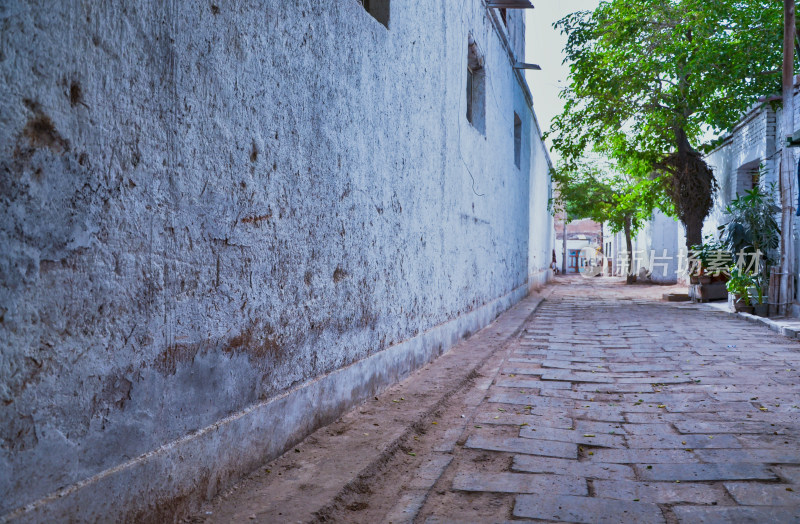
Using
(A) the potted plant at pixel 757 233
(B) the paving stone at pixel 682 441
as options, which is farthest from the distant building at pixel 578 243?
(B) the paving stone at pixel 682 441

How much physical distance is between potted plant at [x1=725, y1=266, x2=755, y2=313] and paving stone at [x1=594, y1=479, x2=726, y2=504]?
27.2ft

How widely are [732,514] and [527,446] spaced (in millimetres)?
1147

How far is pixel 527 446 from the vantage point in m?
3.54

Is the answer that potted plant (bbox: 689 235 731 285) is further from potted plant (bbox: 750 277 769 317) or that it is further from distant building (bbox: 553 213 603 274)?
distant building (bbox: 553 213 603 274)

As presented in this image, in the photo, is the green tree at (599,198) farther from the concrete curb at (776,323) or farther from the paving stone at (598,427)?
the paving stone at (598,427)

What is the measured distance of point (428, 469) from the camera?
3.19 m

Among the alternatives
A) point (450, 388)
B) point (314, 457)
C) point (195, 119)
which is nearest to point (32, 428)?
point (195, 119)

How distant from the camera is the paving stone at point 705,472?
9.88 feet

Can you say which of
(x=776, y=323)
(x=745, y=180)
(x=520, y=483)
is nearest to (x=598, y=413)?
(x=520, y=483)

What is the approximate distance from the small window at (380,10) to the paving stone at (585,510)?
138 inches

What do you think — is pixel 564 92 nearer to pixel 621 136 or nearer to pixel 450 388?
pixel 621 136

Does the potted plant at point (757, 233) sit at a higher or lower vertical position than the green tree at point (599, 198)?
lower

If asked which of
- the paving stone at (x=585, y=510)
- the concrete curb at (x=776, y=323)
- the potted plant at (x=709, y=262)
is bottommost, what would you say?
the paving stone at (x=585, y=510)

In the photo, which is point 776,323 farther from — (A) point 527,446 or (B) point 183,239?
(B) point 183,239
